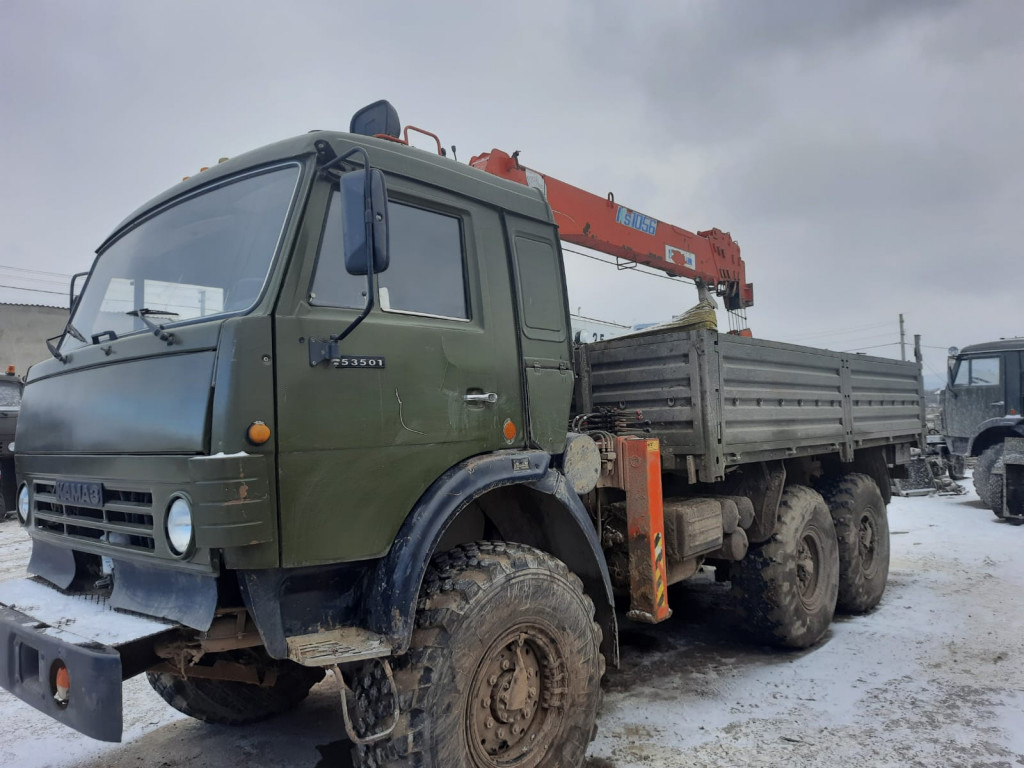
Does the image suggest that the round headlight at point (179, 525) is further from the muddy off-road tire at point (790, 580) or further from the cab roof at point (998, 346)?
the cab roof at point (998, 346)

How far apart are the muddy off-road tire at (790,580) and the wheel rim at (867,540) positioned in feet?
2.78

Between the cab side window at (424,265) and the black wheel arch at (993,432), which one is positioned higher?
the cab side window at (424,265)

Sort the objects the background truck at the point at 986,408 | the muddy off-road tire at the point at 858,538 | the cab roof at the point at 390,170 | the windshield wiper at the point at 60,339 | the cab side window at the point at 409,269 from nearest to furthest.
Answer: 1. the cab side window at the point at 409,269
2. the cab roof at the point at 390,170
3. the windshield wiper at the point at 60,339
4. the muddy off-road tire at the point at 858,538
5. the background truck at the point at 986,408

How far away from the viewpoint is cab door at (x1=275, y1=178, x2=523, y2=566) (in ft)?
7.61

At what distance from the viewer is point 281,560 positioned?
7.35 feet

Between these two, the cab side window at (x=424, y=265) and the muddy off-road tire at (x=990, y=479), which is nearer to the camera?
the cab side window at (x=424, y=265)

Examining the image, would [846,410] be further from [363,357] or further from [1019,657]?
[363,357]

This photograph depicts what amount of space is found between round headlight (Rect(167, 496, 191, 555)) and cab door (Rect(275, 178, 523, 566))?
0.96ft

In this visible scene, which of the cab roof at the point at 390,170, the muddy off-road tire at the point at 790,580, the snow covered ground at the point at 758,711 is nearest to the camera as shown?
the cab roof at the point at 390,170

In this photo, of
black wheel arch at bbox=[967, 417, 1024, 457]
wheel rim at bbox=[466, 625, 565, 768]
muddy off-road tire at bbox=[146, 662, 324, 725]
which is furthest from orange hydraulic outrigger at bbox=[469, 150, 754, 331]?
black wheel arch at bbox=[967, 417, 1024, 457]

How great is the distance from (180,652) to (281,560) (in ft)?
1.90

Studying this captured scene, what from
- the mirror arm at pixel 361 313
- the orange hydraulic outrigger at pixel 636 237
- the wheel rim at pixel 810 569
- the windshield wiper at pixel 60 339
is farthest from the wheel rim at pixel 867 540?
the windshield wiper at pixel 60 339

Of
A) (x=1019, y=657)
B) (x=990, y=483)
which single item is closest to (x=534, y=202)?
(x=1019, y=657)

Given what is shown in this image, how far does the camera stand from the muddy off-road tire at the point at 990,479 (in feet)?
35.0
